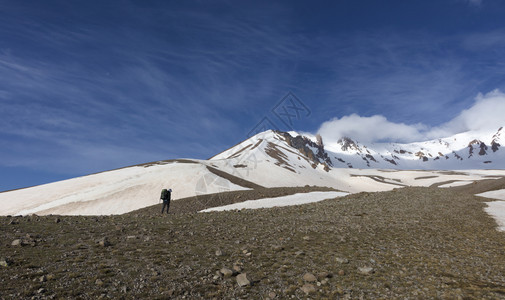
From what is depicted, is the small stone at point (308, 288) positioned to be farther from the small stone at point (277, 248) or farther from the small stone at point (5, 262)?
the small stone at point (5, 262)

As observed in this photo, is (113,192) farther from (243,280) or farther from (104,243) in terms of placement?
(243,280)

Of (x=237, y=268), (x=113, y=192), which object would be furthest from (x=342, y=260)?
(x=113, y=192)

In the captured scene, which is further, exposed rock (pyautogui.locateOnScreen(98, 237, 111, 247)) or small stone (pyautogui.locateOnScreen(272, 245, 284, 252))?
small stone (pyautogui.locateOnScreen(272, 245, 284, 252))

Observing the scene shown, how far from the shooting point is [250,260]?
11508mm

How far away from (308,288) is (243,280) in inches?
84.8

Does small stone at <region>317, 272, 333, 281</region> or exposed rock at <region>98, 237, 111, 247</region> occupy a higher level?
exposed rock at <region>98, 237, 111, 247</region>

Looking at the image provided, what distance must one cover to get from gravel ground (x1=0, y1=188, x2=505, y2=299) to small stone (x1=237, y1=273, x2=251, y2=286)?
2 centimetres

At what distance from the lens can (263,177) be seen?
114 meters

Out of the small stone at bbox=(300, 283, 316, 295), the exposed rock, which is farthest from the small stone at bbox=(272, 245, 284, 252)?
the exposed rock

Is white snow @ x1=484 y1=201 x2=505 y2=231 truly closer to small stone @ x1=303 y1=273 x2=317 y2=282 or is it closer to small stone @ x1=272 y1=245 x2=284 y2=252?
small stone @ x1=272 y1=245 x2=284 y2=252

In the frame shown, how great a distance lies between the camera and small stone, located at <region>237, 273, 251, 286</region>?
8953 millimetres

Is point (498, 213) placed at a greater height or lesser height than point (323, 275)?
lesser

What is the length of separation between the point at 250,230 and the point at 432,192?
117 ft

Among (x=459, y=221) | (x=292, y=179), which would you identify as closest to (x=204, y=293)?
(x=459, y=221)
